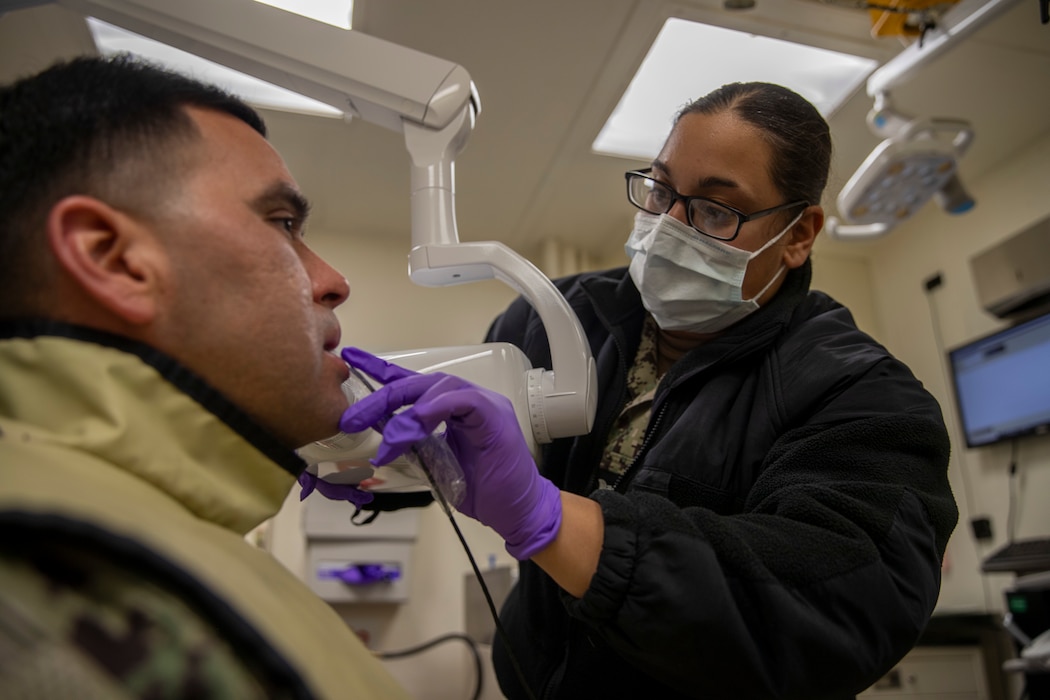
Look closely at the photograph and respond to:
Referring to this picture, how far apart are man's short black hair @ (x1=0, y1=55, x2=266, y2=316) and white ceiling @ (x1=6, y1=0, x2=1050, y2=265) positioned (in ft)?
4.51

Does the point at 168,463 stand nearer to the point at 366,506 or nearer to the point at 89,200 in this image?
the point at 89,200

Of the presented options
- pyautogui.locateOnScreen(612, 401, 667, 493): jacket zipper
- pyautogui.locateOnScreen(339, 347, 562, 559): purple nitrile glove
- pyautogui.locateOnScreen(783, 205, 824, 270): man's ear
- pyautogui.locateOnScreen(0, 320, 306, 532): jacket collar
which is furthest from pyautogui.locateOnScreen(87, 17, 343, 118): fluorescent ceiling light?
pyautogui.locateOnScreen(0, 320, 306, 532): jacket collar

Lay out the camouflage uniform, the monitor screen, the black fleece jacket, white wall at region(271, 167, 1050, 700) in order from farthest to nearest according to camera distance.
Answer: white wall at region(271, 167, 1050, 700) → the monitor screen → the black fleece jacket → the camouflage uniform

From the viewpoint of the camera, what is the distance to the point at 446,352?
3.53ft

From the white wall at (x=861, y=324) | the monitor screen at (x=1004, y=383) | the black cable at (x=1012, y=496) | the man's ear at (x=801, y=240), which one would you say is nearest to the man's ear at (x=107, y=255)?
the man's ear at (x=801, y=240)

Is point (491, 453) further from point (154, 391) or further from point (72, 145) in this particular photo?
point (72, 145)

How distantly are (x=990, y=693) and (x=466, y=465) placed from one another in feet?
9.62

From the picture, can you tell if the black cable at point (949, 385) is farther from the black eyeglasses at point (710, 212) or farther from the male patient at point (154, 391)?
the male patient at point (154, 391)

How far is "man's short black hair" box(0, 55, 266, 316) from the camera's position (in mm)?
662

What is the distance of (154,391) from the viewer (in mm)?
600

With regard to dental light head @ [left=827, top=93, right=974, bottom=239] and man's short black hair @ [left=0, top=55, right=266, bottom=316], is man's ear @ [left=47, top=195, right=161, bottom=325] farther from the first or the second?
dental light head @ [left=827, top=93, right=974, bottom=239]

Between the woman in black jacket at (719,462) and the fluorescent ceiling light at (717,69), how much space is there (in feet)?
4.53

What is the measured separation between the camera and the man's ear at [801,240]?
1.29 m

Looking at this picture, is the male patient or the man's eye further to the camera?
the man's eye
